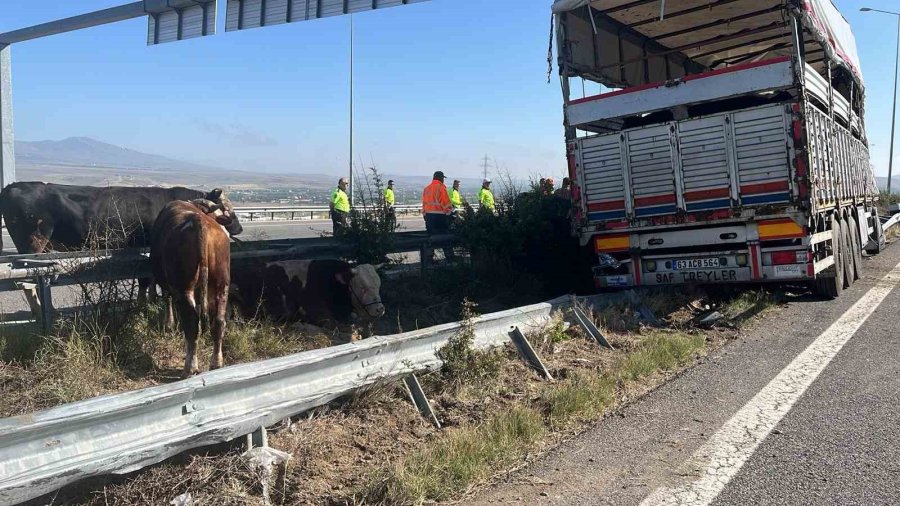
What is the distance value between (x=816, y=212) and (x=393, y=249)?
204 inches


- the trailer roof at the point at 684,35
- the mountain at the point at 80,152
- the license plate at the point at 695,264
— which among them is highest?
the mountain at the point at 80,152

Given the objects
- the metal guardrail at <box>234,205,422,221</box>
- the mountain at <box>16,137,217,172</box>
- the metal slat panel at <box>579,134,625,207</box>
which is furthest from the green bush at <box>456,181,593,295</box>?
the mountain at <box>16,137,217,172</box>

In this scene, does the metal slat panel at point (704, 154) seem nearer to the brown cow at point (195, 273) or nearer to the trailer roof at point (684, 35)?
the trailer roof at point (684, 35)

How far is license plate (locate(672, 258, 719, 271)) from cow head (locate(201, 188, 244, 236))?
531 cm

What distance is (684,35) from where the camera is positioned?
1261cm

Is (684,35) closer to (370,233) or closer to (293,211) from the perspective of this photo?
(370,233)

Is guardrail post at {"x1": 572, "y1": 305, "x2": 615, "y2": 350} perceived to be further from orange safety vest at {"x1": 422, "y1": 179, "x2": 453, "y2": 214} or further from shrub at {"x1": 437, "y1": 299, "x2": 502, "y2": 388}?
orange safety vest at {"x1": 422, "y1": 179, "x2": 453, "y2": 214}

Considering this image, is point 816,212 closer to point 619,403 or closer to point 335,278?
point 619,403

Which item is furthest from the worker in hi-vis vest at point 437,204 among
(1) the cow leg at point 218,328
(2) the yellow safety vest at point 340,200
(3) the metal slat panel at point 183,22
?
(1) the cow leg at point 218,328

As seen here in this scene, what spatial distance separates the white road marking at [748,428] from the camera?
380 cm

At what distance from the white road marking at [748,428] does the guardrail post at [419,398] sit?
172cm

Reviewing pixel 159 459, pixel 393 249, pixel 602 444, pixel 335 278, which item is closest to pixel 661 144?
pixel 393 249

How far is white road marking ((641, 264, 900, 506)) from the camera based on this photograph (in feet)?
12.5

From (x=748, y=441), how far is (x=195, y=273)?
412 cm
